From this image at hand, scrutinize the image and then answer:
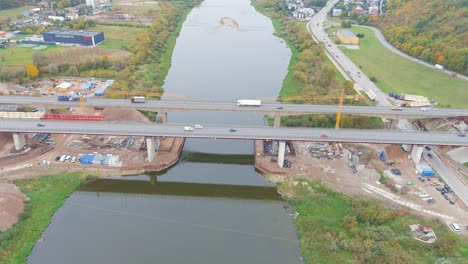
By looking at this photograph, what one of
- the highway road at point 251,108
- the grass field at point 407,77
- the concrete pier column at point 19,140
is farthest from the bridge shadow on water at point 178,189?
the grass field at point 407,77

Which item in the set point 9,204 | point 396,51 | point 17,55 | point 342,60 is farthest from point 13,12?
point 396,51

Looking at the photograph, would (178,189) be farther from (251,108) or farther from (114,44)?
(114,44)

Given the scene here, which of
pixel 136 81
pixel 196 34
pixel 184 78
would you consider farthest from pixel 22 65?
pixel 196 34

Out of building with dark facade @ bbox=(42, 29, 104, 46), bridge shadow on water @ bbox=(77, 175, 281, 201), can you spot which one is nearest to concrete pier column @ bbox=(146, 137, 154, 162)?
bridge shadow on water @ bbox=(77, 175, 281, 201)

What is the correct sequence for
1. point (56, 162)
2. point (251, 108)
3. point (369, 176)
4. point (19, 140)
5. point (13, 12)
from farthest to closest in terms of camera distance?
point (13, 12) → point (251, 108) → point (19, 140) → point (56, 162) → point (369, 176)

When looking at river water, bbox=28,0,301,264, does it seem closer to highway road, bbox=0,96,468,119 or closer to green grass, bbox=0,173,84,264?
green grass, bbox=0,173,84,264

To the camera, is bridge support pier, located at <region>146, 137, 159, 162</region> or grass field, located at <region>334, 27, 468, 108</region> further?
grass field, located at <region>334, 27, 468, 108</region>
